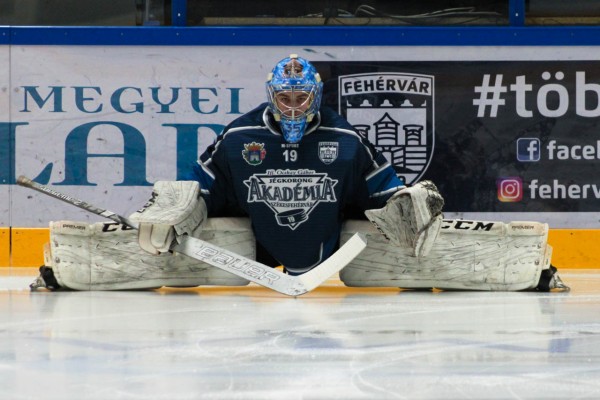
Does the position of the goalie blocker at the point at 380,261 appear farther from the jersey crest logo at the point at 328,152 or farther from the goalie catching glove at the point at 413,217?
the jersey crest logo at the point at 328,152

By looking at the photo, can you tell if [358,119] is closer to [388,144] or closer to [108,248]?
[388,144]

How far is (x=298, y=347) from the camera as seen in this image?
316cm

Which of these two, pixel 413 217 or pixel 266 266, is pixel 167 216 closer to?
pixel 266 266

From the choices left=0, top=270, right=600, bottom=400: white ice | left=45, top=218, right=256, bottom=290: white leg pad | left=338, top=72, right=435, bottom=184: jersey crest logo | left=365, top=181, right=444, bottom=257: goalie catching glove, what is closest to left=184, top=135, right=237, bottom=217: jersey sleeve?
left=45, top=218, right=256, bottom=290: white leg pad

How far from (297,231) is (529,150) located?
6.63 ft

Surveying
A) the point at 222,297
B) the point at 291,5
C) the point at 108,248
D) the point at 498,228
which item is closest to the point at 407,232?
the point at 498,228

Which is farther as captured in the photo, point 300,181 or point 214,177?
point 214,177

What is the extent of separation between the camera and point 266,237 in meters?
5.15

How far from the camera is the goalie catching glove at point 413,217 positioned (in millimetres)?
4836

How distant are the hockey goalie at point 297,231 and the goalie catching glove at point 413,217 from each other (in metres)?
0.05

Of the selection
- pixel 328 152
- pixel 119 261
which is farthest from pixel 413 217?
pixel 119 261

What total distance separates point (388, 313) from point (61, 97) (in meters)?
3.15

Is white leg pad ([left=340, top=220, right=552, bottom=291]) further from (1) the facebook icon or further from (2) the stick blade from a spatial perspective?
(1) the facebook icon

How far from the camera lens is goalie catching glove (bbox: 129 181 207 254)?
16.1 feet
